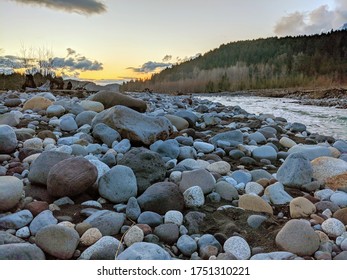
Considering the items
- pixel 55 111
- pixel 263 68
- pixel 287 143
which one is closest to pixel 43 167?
pixel 55 111

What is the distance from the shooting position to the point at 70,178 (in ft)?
5.31

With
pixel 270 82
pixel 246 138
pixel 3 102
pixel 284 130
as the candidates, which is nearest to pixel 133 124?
pixel 246 138

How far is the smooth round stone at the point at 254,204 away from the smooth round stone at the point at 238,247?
0.37 meters

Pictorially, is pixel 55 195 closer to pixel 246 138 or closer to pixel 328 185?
pixel 328 185

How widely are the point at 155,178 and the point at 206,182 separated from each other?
0.26 metres

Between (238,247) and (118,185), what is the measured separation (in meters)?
0.66

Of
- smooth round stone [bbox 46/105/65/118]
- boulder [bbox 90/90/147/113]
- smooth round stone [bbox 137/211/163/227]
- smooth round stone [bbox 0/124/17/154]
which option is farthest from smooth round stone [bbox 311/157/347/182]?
smooth round stone [bbox 46/105/65/118]

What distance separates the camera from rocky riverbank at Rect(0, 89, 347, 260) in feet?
4.23

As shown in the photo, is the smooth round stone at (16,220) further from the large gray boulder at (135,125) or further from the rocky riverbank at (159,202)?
the large gray boulder at (135,125)

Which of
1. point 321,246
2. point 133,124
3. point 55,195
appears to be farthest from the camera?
point 133,124

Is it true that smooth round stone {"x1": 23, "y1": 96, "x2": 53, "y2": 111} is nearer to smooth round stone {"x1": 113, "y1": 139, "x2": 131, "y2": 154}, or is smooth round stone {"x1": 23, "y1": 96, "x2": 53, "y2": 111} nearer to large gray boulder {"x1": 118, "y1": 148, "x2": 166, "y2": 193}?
smooth round stone {"x1": 113, "y1": 139, "x2": 131, "y2": 154}

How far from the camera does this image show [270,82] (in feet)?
57.8

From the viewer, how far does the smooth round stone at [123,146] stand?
237 cm

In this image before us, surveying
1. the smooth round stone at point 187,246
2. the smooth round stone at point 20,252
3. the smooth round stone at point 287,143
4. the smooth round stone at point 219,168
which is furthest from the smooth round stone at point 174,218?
the smooth round stone at point 287,143
